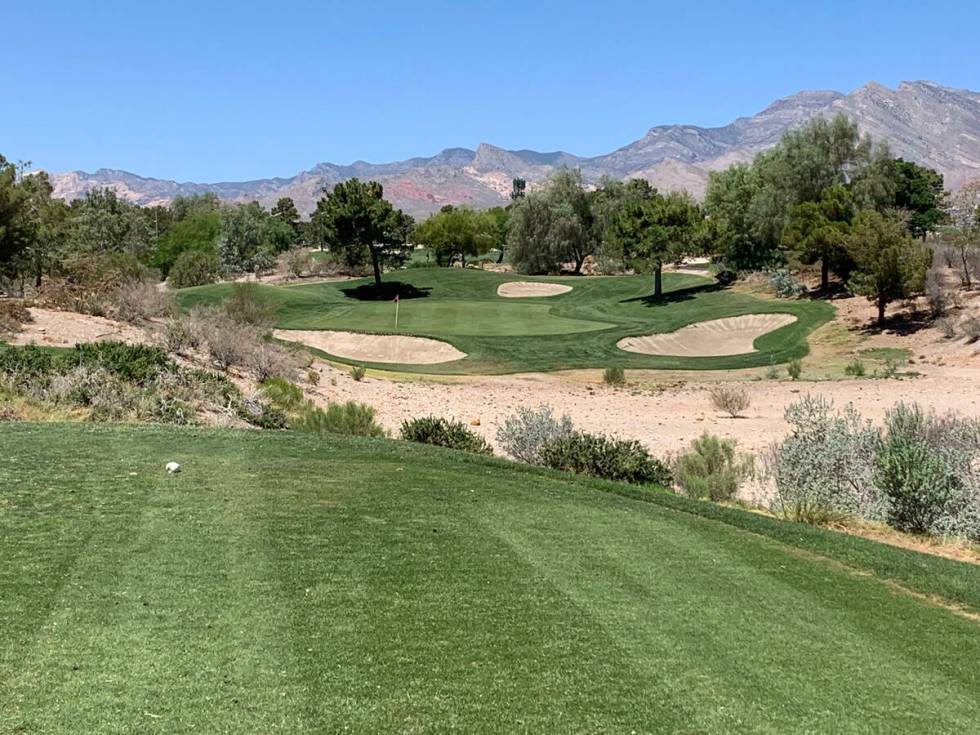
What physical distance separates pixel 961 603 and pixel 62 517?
7540 mm

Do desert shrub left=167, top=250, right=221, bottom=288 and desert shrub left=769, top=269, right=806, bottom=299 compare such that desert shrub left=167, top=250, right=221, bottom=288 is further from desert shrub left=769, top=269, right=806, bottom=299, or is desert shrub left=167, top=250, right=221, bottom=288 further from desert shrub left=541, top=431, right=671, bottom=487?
desert shrub left=541, top=431, right=671, bottom=487

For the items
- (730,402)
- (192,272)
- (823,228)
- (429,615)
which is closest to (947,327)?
(823,228)

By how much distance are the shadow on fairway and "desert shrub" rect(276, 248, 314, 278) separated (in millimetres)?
38941

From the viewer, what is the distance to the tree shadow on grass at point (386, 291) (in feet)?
198

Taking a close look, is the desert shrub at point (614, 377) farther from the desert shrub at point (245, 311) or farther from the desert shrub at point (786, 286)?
the desert shrub at point (786, 286)

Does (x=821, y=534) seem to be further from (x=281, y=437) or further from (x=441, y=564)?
(x=281, y=437)

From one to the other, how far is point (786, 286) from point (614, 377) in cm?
2356

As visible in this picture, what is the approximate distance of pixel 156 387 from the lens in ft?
50.2

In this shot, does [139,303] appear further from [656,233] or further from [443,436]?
[656,233]

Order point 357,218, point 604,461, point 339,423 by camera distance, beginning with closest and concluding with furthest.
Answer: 1. point 604,461
2. point 339,423
3. point 357,218

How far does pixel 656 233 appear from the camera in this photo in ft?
172

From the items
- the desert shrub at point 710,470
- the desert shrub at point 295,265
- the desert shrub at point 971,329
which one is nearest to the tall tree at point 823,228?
the desert shrub at point 971,329

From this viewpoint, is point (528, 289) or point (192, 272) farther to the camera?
point (192, 272)

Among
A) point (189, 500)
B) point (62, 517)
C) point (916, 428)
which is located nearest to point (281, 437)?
point (189, 500)
